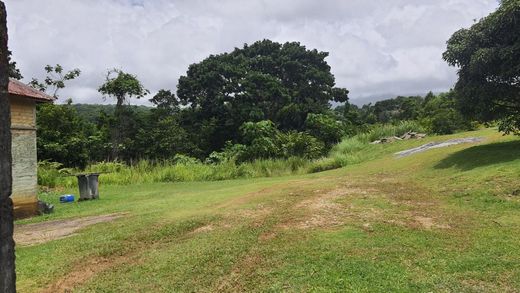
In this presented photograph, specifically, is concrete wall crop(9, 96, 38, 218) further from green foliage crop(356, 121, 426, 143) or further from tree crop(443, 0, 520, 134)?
green foliage crop(356, 121, 426, 143)

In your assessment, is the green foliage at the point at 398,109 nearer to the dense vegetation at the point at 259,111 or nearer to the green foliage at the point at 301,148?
the dense vegetation at the point at 259,111

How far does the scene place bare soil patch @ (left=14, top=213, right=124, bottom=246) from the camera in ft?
27.3

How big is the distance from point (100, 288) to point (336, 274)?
2.79m

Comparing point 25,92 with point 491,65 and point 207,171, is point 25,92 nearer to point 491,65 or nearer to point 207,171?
point 207,171

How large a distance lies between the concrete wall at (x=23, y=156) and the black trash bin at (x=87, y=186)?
1884 millimetres

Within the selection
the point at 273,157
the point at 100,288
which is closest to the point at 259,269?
the point at 100,288

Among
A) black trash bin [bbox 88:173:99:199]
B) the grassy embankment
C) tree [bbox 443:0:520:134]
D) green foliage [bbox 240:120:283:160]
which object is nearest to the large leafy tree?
green foliage [bbox 240:120:283:160]

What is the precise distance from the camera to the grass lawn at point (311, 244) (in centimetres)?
534

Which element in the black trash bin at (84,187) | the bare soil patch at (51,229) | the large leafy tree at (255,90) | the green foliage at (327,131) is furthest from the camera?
the large leafy tree at (255,90)

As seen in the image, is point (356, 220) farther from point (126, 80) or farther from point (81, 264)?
point (126, 80)

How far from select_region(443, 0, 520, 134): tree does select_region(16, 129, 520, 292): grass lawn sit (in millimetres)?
1939

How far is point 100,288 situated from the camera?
18.4 feet

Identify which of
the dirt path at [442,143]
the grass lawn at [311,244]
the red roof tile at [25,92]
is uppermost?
the red roof tile at [25,92]

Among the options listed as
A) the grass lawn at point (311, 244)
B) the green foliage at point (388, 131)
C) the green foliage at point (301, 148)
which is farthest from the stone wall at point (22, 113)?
the green foliage at point (388, 131)
